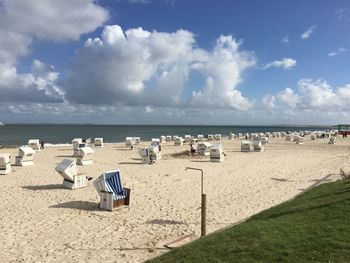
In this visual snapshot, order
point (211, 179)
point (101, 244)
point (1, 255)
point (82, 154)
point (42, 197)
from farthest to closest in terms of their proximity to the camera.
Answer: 1. point (82, 154)
2. point (211, 179)
3. point (42, 197)
4. point (101, 244)
5. point (1, 255)

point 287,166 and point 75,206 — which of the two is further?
point 287,166

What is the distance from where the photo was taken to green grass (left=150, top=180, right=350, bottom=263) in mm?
5105

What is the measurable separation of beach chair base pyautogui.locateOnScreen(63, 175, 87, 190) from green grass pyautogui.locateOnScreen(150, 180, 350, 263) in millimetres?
7941

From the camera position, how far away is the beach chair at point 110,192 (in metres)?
10.7

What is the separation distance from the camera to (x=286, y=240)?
5664 mm

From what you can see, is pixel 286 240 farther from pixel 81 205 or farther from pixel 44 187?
pixel 44 187

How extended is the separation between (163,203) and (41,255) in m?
4.82

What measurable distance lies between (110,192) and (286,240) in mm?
6295

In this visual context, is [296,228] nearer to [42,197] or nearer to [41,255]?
[41,255]

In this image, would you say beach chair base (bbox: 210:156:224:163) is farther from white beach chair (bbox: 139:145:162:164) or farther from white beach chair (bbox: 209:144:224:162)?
white beach chair (bbox: 139:145:162:164)

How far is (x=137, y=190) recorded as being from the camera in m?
13.5

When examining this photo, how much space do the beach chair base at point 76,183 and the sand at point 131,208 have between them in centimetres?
28

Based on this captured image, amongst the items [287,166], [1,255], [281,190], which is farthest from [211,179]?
[1,255]

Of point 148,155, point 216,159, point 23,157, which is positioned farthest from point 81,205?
point 216,159
